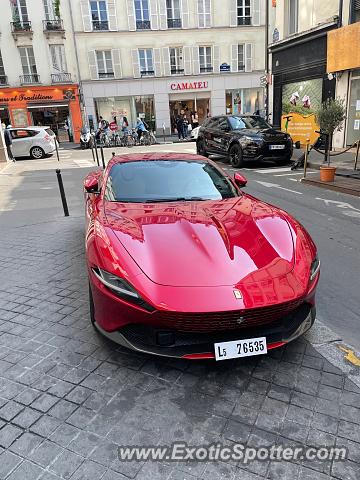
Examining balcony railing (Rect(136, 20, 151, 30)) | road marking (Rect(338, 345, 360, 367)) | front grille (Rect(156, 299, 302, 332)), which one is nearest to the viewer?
front grille (Rect(156, 299, 302, 332))

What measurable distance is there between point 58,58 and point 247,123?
2361 cm

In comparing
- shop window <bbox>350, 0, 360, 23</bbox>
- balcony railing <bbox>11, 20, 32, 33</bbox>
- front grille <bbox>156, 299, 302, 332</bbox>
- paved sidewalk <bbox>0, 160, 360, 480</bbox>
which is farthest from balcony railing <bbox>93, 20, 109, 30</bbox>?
front grille <bbox>156, 299, 302, 332</bbox>

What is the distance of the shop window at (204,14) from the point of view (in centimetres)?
3219

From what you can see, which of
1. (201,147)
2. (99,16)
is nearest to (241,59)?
(99,16)

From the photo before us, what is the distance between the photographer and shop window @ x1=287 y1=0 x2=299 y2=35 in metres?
17.5

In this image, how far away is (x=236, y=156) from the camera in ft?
44.4

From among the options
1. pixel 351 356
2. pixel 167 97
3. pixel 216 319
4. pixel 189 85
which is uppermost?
pixel 189 85

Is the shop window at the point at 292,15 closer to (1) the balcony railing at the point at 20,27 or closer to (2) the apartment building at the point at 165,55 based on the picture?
(2) the apartment building at the point at 165,55

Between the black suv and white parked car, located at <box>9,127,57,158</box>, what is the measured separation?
367 inches

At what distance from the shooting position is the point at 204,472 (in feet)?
6.82

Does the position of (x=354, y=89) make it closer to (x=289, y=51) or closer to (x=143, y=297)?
(x=289, y=51)

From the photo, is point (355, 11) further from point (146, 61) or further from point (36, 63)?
point (36, 63)

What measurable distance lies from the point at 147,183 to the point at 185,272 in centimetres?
174

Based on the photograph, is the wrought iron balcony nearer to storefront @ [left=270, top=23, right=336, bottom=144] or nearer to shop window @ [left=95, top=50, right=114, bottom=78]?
shop window @ [left=95, top=50, right=114, bottom=78]
